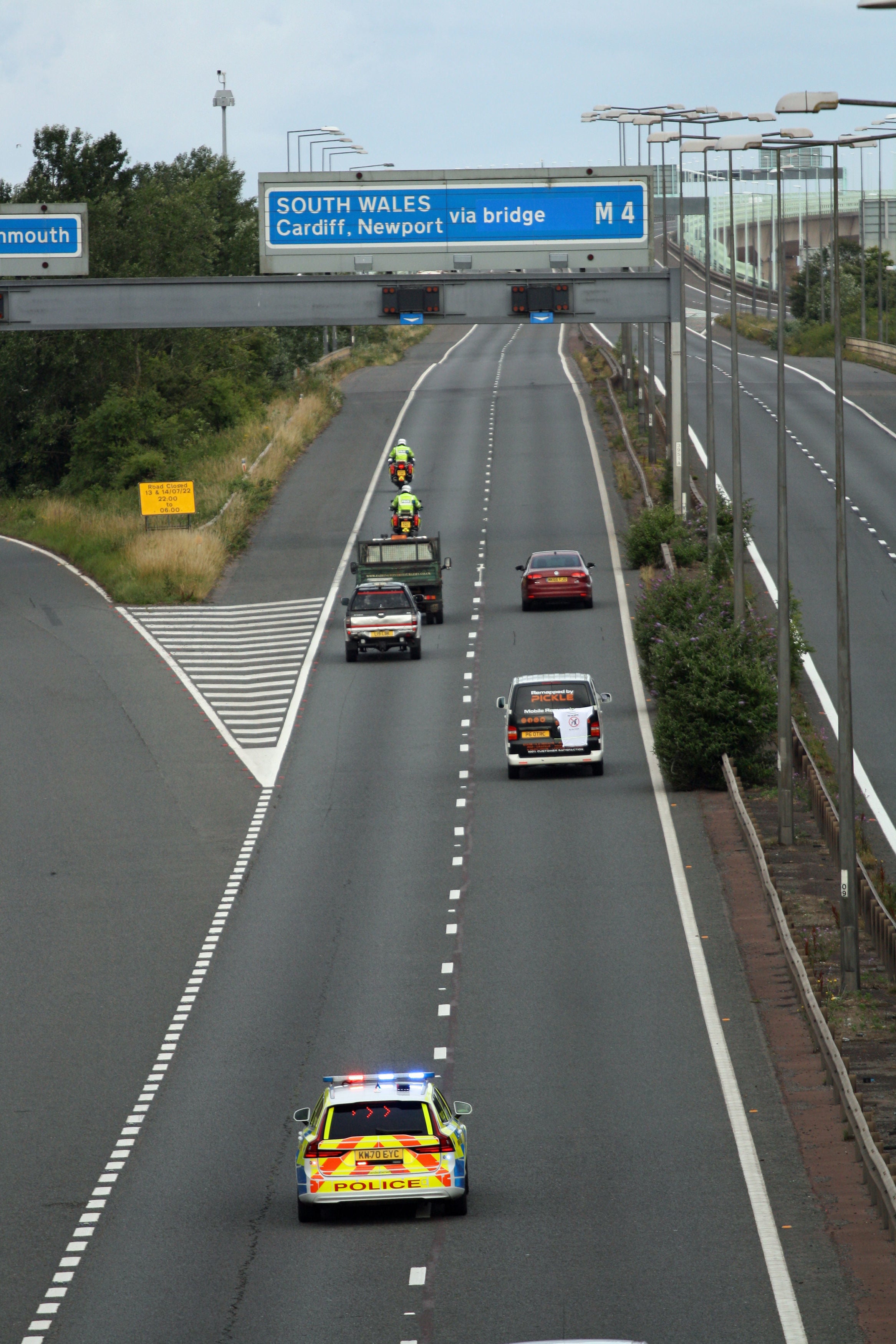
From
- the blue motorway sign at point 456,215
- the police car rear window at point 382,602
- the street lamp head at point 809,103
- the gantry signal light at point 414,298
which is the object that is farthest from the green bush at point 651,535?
the street lamp head at point 809,103

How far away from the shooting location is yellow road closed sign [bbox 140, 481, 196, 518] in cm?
5938

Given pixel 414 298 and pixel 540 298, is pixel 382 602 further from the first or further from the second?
pixel 540 298

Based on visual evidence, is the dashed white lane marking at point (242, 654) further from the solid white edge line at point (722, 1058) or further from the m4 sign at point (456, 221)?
the m4 sign at point (456, 221)

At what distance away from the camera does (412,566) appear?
51.0 meters

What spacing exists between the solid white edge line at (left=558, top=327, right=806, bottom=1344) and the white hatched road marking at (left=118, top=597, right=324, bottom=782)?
298 inches

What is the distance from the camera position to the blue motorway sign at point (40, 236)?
52438 millimetres

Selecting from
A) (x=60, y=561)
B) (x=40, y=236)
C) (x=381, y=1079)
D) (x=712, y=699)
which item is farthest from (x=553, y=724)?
(x=60, y=561)

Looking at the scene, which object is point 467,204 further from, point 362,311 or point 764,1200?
point 764,1200

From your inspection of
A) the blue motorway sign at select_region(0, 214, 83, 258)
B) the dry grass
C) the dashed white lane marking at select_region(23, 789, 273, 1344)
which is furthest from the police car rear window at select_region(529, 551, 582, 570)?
the dashed white lane marking at select_region(23, 789, 273, 1344)

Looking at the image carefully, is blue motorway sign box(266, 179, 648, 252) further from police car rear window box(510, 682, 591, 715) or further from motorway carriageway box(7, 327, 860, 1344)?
police car rear window box(510, 682, 591, 715)

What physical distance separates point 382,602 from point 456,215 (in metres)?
11.0

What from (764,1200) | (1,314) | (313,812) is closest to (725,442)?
(1,314)

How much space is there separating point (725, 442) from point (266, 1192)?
5982 cm

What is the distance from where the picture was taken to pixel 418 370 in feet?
358
